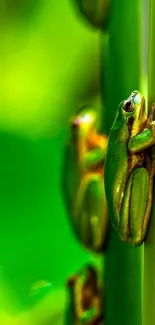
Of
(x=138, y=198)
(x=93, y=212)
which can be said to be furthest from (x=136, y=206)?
(x=93, y=212)

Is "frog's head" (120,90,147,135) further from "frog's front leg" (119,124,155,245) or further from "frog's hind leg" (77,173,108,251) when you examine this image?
"frog's hind leg" (77,173,108,251)

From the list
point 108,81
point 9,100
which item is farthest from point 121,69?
point 9,100

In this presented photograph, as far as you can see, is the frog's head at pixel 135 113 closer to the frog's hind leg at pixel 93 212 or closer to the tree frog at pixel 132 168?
the tree frog at pixel 132 168

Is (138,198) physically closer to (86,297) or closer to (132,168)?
(132,168)

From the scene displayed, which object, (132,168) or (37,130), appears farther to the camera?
(37,130)

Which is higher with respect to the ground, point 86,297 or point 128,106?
point 128,106
